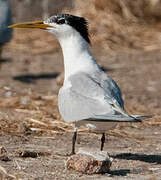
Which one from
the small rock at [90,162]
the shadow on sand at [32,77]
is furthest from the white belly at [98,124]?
the shadow on sand at [32,77]

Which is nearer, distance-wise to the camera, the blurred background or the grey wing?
the grey wing

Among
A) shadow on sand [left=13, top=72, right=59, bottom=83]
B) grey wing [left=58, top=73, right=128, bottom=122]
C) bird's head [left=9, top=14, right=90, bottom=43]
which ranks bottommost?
shadow on sand [left=13, top=72, right=59, bottom=83]

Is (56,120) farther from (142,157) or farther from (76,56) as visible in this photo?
(142,157)

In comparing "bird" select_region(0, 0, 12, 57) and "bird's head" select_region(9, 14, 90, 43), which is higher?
"bird's head" select_region(9, 14, 90, 43)

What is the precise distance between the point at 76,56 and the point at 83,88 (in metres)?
0.51

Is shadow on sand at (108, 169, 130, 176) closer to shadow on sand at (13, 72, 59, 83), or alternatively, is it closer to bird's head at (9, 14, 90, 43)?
bird's head at (9, 14, 90, 43)

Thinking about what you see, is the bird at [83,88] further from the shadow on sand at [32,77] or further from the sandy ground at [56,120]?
the shadow on sand at [32,77]

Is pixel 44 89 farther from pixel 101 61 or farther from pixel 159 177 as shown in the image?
pixel 159 177

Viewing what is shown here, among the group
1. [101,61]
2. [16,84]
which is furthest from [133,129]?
[101,61]

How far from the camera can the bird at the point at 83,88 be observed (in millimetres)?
3441

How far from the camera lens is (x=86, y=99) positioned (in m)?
3.58

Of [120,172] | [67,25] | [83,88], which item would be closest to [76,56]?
[67,25]

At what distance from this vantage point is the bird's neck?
13.1 ft

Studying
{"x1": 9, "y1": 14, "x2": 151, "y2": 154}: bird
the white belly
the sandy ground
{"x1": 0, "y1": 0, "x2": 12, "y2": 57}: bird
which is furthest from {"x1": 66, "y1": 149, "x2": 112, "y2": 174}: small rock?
{"x1": 0, "y1": 0, "x2": 12, "y2": 57}: bird
